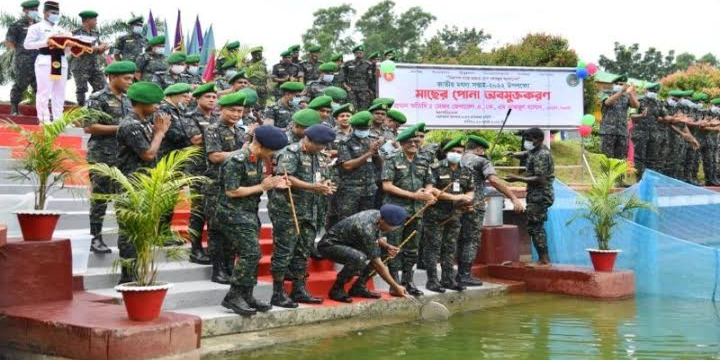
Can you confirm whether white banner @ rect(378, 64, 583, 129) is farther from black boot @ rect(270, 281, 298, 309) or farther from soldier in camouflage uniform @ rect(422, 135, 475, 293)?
black boot @ rect(270, 281, 298, 309)

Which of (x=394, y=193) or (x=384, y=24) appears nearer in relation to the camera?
(x=394, y=193)

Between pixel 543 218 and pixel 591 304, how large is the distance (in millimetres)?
1280

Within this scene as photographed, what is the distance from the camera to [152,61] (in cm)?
1152

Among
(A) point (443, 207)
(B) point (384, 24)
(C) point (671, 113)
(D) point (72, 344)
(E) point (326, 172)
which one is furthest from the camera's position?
(B) point (384, 24)

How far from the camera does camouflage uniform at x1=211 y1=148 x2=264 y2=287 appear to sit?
263 inches

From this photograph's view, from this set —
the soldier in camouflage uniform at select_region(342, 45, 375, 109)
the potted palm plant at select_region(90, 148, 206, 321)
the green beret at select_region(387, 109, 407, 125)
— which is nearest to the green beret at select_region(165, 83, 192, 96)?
the potted palm plant at select_region(90, 148, 206, 321)

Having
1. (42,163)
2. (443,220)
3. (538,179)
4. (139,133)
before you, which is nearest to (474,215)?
(443,220)

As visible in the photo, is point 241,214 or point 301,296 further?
point 301,296

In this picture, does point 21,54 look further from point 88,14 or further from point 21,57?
point 88,14

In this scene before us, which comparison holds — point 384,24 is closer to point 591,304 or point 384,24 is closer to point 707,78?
point 707,78

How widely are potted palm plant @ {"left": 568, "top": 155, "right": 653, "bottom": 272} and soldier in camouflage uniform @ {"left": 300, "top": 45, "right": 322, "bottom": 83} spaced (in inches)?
235

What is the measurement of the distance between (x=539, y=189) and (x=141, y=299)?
5.85 metres

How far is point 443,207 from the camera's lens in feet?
29.5

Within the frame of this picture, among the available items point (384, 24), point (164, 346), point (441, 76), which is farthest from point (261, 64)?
point (384, 24)
